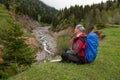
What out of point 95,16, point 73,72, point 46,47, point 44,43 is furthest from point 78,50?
point 44,43

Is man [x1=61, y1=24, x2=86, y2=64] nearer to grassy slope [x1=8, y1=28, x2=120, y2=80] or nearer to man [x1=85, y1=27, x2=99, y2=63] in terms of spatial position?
man [x1=85, y1=27, x2=99, y2=63]

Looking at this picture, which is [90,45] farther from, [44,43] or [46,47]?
[44,43]

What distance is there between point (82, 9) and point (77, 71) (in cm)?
8883

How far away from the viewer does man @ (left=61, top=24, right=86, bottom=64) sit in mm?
14961

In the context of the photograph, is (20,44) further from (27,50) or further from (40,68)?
(40,68)

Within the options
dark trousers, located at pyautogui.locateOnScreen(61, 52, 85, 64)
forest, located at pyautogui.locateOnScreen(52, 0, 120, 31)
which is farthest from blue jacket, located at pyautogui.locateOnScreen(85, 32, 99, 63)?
forest, located at pyautogui.locateOnScreen(52, 0, 120, 31)

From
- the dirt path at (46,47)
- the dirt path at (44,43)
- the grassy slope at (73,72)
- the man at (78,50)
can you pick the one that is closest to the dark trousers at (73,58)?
the man at (78,50)

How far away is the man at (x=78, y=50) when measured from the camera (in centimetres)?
1496

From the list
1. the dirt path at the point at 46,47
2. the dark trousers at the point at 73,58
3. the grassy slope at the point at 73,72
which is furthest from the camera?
the dirt path at the point at 46,47

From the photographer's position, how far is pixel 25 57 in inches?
1297

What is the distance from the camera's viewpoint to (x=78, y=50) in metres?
15.1

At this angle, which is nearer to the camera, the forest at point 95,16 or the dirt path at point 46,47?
the dirt path at point 46,47

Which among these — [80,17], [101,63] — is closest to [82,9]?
[80,17]

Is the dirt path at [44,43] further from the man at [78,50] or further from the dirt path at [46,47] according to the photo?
the man at [78,50]
